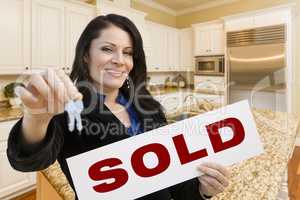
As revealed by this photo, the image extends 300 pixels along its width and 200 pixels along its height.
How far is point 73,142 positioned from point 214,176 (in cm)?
40

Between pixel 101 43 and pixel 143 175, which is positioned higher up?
pixel 101 43

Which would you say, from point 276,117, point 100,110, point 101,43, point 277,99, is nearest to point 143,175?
point 100,110

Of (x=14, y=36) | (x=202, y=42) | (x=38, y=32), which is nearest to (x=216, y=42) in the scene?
(x=202, y=42)

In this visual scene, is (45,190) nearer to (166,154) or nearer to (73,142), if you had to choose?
(73,142)

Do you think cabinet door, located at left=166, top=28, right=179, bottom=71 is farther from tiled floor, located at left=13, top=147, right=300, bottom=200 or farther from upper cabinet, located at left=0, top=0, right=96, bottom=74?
tiled floor, located at left=13, top=147, right=300, bottom=200

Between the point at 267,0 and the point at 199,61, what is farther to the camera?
the point at 199,61

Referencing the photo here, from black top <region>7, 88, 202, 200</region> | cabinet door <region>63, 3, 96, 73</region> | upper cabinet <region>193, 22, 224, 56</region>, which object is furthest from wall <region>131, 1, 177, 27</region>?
black top <region>7, 88, 202, 200</region>

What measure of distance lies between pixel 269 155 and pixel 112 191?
77 centimetres

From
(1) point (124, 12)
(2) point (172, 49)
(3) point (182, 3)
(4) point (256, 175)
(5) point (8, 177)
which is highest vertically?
(3) point (182, 3)

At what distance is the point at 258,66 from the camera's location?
3205mm

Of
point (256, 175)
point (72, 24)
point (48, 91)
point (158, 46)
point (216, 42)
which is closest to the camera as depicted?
point (48, 91)

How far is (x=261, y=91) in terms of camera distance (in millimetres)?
3322

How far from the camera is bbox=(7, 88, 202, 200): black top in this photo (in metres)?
0.42

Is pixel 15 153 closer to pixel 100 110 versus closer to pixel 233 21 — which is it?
pixel 100 110
